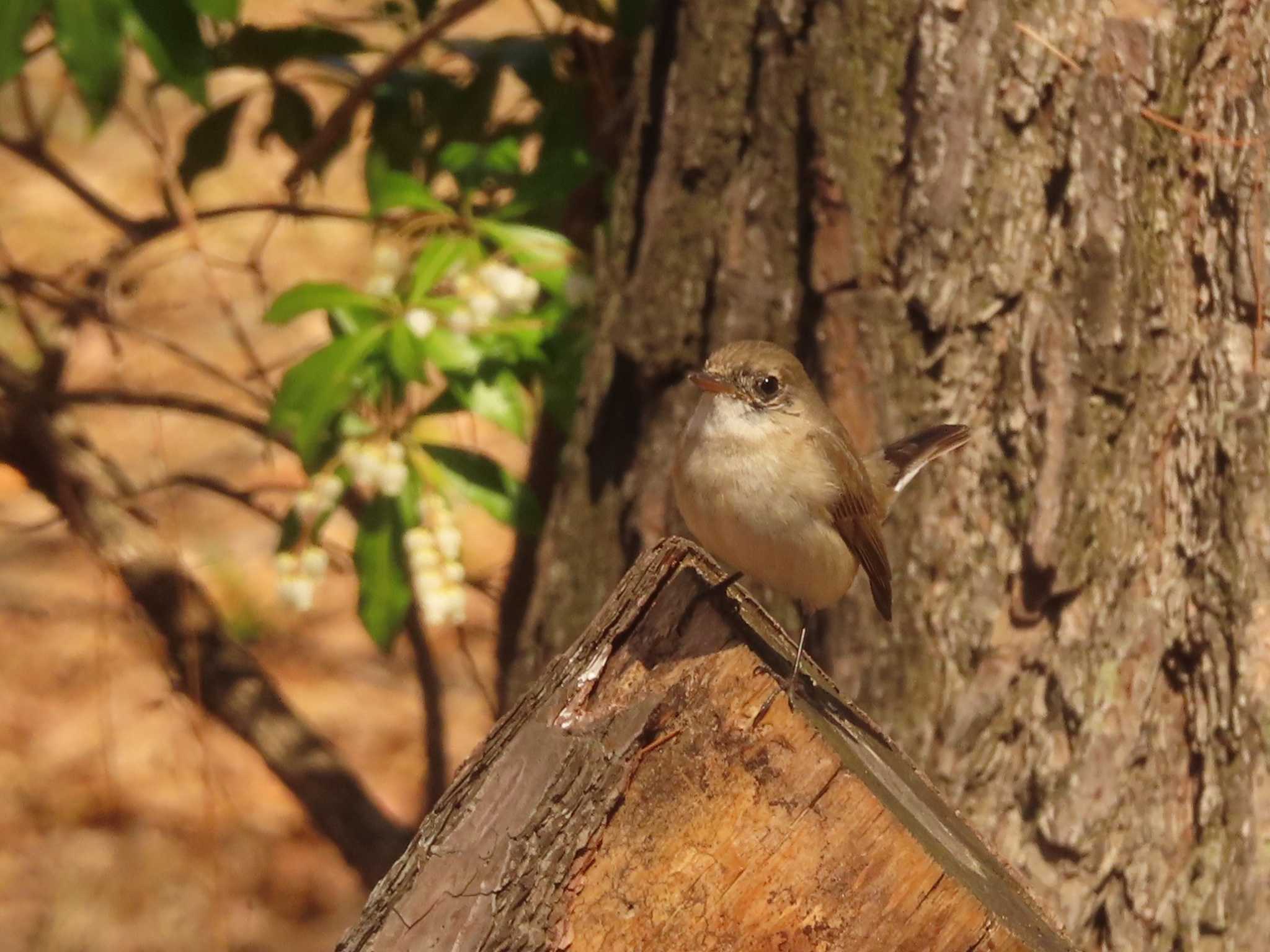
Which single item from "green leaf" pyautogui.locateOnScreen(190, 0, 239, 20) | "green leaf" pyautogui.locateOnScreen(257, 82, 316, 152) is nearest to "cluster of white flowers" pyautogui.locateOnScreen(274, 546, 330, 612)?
"green leaf" pyautogui.locateOnScreen(190, 0, 239, 20)

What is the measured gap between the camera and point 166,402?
14.9 feet

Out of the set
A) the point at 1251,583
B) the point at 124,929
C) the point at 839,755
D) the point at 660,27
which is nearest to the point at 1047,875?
the point at 1251,583

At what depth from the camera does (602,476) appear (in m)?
4.06

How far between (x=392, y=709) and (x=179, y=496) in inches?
67.0

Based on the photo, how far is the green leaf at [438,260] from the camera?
3.77m

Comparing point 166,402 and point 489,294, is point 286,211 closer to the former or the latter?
point 166,402

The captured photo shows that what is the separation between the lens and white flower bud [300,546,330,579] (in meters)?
3.86

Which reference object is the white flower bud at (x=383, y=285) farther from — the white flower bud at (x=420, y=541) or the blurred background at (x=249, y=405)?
the white flower bud at (x=420, y=541)

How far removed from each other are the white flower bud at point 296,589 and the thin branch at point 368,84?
1390mm

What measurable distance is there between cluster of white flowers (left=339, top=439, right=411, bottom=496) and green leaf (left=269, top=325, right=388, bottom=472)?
0.31ft

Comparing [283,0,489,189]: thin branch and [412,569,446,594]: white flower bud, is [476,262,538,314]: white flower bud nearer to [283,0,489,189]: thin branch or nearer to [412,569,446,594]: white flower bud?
[412,569,446,594]: white flower bud

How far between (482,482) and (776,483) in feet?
3.01

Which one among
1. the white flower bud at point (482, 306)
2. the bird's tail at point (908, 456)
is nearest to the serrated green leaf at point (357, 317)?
the white flower bud at point (482, 306)

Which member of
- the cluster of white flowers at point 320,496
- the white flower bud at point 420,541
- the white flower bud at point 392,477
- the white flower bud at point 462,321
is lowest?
the white flower bud at point 420,541
